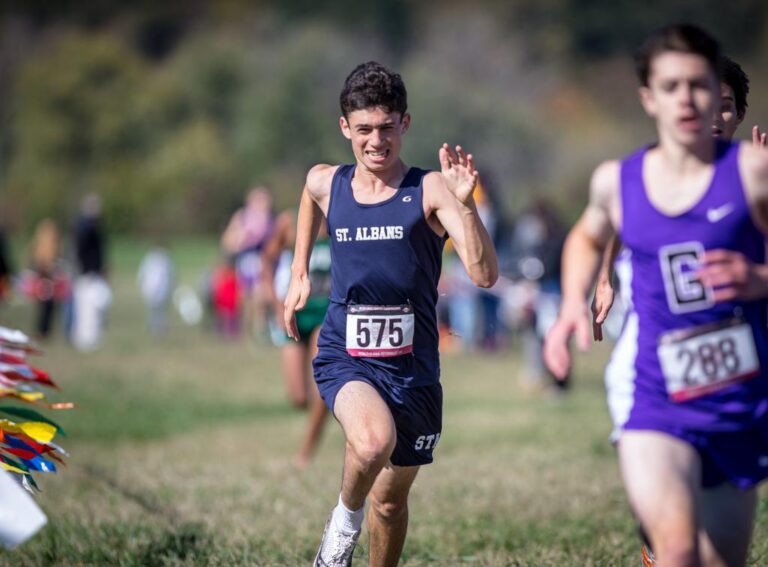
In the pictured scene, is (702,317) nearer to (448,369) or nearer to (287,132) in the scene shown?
(448,369)

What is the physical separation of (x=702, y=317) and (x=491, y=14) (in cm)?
6305

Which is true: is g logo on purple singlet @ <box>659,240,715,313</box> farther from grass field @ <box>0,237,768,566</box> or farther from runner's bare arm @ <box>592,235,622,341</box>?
grass field @ <box>0,237,768,566</box>

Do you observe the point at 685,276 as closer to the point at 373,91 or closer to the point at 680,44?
the point at 680,44

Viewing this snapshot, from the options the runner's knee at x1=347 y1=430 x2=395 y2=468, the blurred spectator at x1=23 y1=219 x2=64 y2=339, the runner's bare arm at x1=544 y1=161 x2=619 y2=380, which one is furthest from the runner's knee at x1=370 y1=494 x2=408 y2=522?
the blurred spectator at x1=23 y1=219 x2=64 y2=339

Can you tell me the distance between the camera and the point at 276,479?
933 cm

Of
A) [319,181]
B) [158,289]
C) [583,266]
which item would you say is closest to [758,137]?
[583,266]

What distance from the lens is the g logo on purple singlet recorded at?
4.12 metres

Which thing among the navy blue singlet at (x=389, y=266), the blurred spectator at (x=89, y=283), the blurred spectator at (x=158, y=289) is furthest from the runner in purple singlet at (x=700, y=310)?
the blurred spectator at (x=158, y=289)

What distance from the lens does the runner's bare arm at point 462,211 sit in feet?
17.1

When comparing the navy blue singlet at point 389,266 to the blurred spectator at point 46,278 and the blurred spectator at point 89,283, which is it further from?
the blurred spectator at point 46,278

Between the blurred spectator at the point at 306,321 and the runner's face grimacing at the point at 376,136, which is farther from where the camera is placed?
the blurred spectator at the point at 306,321

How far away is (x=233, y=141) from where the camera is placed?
Result: 6175 centimetres

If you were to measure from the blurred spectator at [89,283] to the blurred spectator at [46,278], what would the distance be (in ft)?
2.12

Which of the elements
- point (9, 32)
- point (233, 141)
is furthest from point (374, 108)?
point (9, 32)
